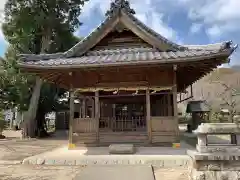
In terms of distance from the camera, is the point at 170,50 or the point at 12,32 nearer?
the point at 170,50

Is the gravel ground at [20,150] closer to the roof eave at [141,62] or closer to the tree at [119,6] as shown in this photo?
the roof eave at [141,62]

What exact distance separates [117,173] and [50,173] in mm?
2016

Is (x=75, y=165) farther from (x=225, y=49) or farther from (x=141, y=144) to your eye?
(x=225, y=49)

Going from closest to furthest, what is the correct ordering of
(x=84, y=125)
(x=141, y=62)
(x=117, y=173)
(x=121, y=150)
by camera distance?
1. (x=117, y=173)
2. (x=121, y=150)
3. (x=141, y=62)
4. (x=84, y=125)

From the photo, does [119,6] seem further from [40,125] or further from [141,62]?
[40,125]

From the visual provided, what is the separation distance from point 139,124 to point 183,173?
6.16 metres

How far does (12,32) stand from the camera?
2181 cm

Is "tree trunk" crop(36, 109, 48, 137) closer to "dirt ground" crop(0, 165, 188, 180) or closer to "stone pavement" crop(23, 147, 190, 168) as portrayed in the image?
"stone pavement" crop(23, 147, 190, 168)

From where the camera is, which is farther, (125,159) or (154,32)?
(154,32)

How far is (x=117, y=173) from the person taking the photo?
23.5 ft

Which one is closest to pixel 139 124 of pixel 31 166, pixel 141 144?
pixel 141 144

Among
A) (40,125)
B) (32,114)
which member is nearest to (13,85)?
(32,114)

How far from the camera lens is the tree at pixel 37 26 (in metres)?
20.7

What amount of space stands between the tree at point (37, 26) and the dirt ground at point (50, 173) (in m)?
13.5
